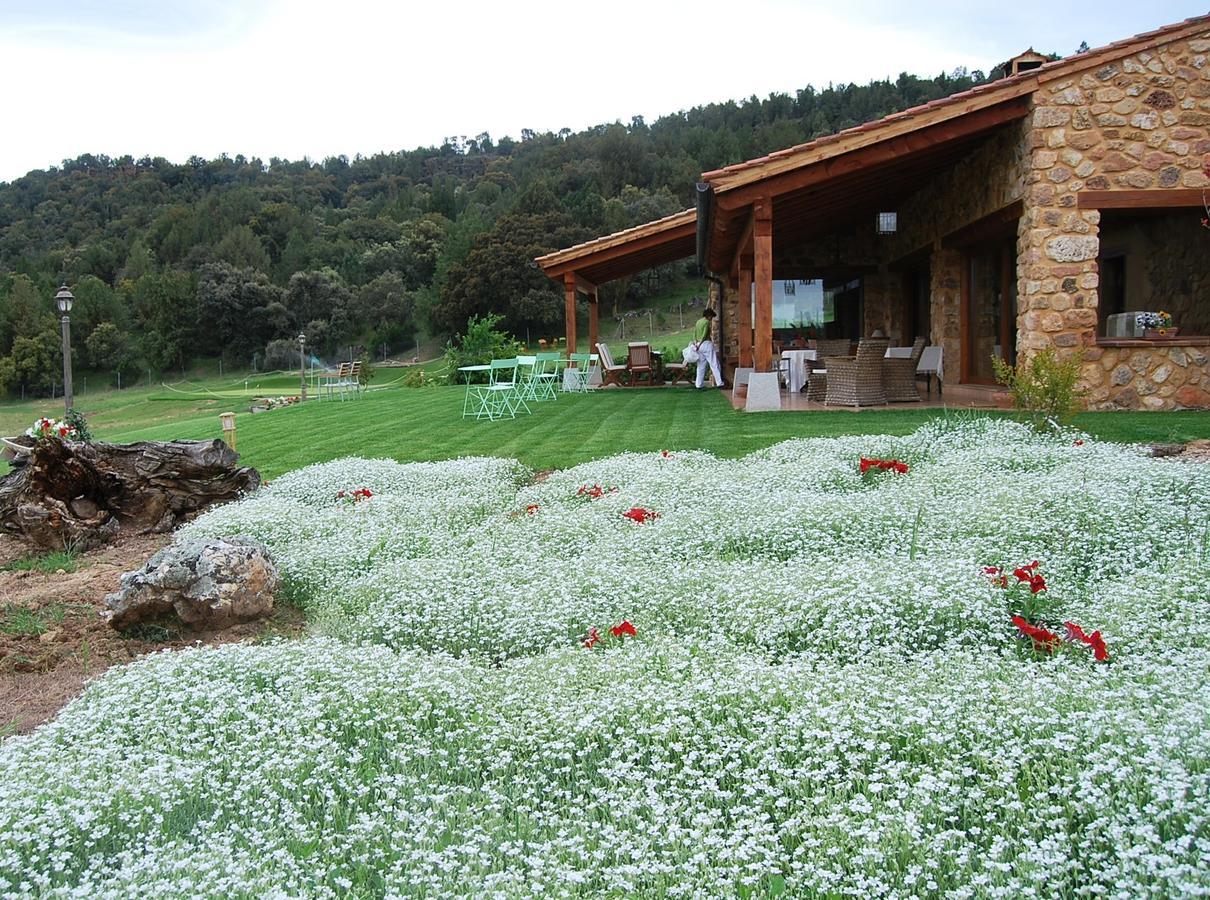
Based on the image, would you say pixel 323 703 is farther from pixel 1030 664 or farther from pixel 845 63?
pixel 845 63

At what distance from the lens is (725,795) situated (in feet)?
7.70

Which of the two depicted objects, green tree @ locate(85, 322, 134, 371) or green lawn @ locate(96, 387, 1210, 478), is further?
green tree @ locate(85, 322, 134, 371)

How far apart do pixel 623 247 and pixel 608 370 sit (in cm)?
229

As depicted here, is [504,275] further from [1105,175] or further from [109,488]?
[109,488]

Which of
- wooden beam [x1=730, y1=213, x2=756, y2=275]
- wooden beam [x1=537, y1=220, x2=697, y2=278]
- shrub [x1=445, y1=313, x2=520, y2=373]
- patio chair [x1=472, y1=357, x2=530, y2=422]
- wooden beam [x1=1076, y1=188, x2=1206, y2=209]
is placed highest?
wooden beam [x1=537, y1=220, x2=697, y2=278]

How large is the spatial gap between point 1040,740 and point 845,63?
163 ft

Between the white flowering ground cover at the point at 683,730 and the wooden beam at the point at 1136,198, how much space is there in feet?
19.0

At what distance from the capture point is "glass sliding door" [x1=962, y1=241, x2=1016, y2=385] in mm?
12281

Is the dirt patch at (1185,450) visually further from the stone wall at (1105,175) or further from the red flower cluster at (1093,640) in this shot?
the red flower cluster at (1093,640)

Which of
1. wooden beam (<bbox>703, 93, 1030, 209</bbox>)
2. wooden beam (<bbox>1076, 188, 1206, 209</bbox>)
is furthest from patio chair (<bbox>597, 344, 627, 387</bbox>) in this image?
wooden beam (<bbox>1076, 188, 1206, 209</bbox>)

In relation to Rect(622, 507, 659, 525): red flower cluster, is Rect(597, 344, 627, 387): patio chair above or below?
above

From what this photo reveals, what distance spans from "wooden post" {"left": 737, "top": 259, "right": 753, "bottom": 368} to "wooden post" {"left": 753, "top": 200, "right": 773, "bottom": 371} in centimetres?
335

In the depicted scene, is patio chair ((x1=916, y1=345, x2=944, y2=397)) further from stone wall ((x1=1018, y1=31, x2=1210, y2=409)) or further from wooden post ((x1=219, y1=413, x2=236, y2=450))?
wooden post ((x1=219, y1=413, x2=236, y2=450))

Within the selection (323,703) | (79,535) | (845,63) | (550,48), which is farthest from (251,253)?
(323,703)
